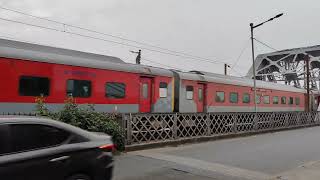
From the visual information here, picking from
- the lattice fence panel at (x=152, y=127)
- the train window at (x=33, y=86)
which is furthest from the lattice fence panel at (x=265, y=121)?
the train window at (x=33, y=86)

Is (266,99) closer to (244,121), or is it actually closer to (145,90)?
(244,121)

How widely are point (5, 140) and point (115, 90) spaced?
38.6 feet

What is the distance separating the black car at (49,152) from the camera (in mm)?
5543

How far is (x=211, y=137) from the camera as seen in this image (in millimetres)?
18375

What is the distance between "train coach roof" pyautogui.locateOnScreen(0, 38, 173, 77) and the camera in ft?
45.5

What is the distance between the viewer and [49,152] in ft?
19.6

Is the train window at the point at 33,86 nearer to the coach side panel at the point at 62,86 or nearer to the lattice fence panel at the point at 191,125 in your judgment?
the coach side panel at the point at 62,86

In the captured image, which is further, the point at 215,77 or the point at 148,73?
the point at 215,77

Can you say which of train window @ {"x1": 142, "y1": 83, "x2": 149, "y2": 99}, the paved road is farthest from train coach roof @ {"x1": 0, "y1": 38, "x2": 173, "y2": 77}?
the paved road

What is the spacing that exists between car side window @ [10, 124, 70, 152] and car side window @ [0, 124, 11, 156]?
0.07 meters

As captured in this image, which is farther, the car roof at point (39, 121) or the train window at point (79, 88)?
the train window at point (79, 88)

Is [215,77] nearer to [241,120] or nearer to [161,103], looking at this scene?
[241,120]

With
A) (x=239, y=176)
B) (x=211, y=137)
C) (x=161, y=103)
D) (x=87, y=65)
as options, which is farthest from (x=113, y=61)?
(x=239, y=176)

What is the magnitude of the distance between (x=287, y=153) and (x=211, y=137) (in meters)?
4.01
